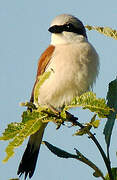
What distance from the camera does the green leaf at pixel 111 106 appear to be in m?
2.02

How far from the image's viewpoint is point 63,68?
3852 mm

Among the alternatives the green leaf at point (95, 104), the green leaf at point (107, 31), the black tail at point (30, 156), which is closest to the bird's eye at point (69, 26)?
the black tail at point (30, 156)

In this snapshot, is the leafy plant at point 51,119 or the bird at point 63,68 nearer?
the leafy plant at point 51,119

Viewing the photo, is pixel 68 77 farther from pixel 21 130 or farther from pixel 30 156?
pixel 21 130

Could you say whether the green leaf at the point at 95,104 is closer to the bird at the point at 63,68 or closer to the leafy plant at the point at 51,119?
the leafy plant at the point at 51,119

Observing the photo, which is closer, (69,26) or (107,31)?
(107,31)

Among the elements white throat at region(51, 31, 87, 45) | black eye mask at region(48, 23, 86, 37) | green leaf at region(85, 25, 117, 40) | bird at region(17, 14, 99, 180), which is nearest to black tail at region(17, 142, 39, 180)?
bird at region(17, 14, 99, 180)

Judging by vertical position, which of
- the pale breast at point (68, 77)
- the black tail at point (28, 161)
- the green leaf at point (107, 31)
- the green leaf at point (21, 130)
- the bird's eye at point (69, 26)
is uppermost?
the green leaf at point (107, 31)

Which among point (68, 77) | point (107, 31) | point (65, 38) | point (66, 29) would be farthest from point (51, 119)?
point (66, 29)

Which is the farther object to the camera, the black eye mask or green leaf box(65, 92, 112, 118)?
the black eye mask

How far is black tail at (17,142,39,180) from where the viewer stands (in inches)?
148

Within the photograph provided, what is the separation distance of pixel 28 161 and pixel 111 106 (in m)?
2.18

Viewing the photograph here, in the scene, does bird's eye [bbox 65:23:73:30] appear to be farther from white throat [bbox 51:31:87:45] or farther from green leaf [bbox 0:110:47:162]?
green leaf [bbox 0:110:47:162]

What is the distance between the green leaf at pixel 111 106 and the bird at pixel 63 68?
156 cm
